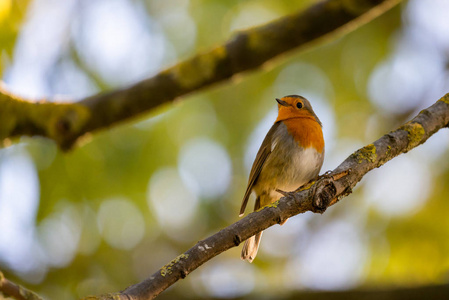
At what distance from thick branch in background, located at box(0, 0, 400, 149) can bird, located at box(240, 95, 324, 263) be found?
663 millimetres

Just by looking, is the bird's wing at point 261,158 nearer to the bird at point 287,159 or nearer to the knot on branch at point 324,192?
the bird at point 287,159

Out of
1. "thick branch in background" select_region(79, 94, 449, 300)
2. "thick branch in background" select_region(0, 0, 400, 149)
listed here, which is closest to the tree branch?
"thick branch in background" select_region(79, 94, 449, 300)

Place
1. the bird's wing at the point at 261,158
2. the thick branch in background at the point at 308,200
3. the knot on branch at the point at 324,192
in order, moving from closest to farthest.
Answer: the thick branch in background at the point at 308,200
the knot on branch at the point at 324,192
the bird's wing at the point at 261,158

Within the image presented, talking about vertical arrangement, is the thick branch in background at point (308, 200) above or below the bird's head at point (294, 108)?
below

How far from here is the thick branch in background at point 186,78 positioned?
472 cm

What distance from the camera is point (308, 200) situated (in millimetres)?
2676

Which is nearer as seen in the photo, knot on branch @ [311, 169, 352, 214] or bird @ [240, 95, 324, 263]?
knot on branch @ [311, 169, 352, 214]

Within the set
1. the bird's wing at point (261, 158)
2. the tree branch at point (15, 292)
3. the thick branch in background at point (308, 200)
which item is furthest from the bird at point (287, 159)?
the tree branch at point (15, 292)

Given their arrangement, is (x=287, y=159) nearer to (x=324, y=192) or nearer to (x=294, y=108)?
(x=294, y=108)

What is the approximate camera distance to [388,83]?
6855 mm

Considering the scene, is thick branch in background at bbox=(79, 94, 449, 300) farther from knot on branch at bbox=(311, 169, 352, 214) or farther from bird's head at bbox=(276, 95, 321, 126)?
bird's head at bbox=(276, 95, 321, 126)

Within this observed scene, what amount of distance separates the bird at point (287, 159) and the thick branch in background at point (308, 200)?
1608mm

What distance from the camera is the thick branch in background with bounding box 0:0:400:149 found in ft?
15.5

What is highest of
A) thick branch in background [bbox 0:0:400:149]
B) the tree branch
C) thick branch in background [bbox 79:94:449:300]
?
thick branch in background [bbox 0:0:400:149]
